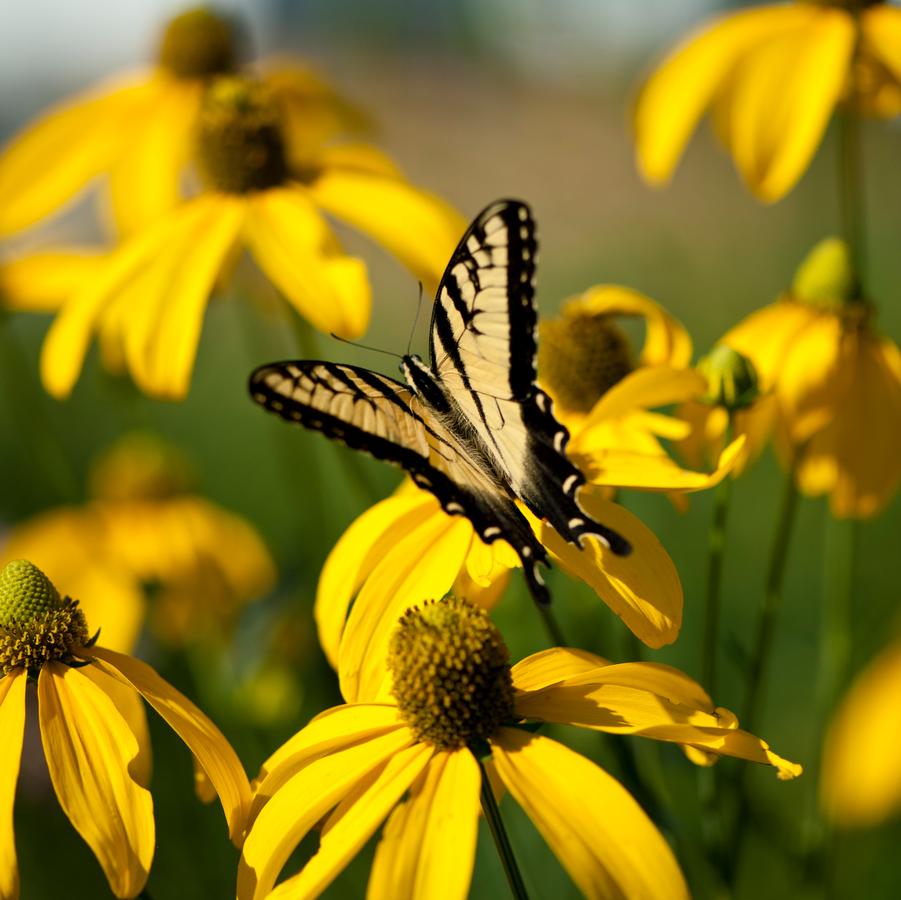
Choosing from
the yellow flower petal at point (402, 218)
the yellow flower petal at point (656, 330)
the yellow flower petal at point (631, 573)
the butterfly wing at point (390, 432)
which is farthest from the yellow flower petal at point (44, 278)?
the yellow flower petal at point (631, 573)

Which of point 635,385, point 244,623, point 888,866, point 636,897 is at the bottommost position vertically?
point 888,866

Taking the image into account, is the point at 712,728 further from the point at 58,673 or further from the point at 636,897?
the point at 58,673

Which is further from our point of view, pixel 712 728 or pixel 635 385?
pixel 635 385

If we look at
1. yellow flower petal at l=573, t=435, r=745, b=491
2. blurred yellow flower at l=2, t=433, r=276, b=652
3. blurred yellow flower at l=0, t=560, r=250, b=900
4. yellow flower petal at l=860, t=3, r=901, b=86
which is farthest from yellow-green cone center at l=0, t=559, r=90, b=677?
yellow flower petal at l=860, t=3, r=901, b=86

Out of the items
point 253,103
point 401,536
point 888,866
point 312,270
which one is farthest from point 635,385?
point 888,866

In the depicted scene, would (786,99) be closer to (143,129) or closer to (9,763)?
(143,129)

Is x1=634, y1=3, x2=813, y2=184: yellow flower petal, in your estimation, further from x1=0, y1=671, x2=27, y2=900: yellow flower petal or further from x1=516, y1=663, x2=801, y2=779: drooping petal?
x1=0, y1=671, x2=27, y2=900: yellow flower petal
